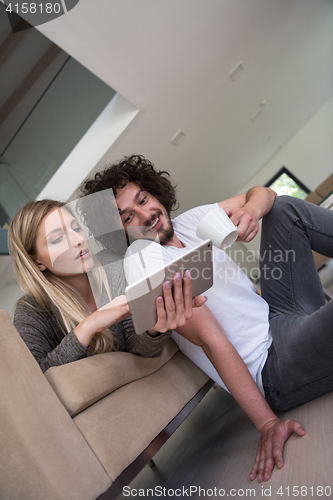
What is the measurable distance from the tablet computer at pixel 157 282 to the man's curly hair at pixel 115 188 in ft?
1.52

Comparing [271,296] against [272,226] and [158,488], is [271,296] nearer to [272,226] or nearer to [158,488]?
[272,226]

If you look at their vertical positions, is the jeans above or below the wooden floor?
above

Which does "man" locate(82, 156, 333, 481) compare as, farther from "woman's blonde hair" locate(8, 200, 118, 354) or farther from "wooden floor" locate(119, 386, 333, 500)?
"woman's blonde hair" locate(8, 200, 118, 354)

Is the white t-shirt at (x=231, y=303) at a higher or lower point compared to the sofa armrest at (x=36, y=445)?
higher

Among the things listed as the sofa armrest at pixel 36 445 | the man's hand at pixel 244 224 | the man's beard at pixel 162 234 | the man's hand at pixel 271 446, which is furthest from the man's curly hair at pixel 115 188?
the man's hand at pixel 271 446

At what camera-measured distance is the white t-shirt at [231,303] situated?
97 cm

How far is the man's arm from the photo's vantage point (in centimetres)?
99

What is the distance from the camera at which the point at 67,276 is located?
41.8 inches

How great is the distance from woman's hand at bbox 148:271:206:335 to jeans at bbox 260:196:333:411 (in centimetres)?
36

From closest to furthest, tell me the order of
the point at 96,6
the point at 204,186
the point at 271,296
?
the point at 271,296 → the point at 96,6 → the point at 204,186

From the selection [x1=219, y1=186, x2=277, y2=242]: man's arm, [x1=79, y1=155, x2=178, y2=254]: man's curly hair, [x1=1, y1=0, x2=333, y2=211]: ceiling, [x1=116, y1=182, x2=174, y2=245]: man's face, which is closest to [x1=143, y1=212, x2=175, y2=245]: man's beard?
[x1=116, y1=182, x2=174, y2=245]: man's face

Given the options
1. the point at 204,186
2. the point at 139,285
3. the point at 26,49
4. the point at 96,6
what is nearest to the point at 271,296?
the point at 139,285

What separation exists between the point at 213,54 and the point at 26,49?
1.38m

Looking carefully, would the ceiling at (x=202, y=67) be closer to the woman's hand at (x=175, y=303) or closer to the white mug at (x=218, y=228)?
the white mug at (x=218, y=228)
